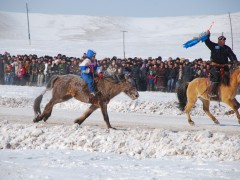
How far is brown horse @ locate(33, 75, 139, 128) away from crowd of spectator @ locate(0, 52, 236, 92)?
8146 mm

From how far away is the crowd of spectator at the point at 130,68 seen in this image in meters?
26.0

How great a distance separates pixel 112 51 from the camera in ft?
197

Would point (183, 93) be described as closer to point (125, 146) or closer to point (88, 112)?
point (88, 112)

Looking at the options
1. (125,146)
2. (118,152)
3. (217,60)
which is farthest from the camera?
(217,60)

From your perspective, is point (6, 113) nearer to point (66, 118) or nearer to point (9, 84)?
point (66, 118)

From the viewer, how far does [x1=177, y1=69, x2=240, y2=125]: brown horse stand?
52.2 ft

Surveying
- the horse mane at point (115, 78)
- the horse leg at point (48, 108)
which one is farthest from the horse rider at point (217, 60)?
the horse leg at point (48, 108)

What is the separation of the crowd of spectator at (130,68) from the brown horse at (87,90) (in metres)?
8.15

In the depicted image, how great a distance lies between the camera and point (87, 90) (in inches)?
592

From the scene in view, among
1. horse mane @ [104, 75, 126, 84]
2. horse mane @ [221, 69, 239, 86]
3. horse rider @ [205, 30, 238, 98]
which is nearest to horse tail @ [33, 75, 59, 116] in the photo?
horse mane @ [104, 75, 126, 84]

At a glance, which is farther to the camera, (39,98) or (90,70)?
(39,98)

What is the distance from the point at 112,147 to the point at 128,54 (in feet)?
147

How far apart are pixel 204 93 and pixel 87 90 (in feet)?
12.5

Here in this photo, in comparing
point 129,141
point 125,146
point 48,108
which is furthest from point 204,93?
point 125,146
